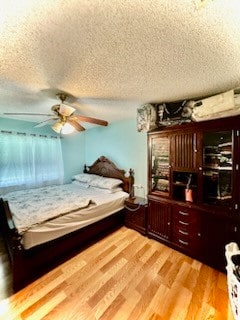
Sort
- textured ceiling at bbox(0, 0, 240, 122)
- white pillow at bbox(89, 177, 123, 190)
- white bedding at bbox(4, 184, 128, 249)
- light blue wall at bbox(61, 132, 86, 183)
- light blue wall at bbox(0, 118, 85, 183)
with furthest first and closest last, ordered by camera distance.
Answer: light blue wall at bbox(61, 132, 86, 183)
light blue wall at bbox(0, 118, 85, 183)
white pillow at bbox(89, 177, 123, 190)
white bedding at bbox(4, 184, 128, 249)
textured ceiling at bbox(0, 0, 240, 122)

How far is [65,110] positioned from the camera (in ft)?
6.57

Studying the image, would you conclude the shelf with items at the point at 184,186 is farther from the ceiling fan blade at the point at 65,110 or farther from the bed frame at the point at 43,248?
the ceiling fan blade at the point at 65,110

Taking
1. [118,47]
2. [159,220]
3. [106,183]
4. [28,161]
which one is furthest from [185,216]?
[28,161]

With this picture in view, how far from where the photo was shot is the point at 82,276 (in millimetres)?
1882

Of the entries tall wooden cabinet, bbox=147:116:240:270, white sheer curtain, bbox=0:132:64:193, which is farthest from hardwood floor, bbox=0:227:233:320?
white sheer curtain, bbox=0:132:64:193

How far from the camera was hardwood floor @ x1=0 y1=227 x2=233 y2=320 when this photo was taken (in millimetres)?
1452

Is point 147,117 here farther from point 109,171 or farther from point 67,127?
point 109,171

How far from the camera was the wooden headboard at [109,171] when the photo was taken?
3.35m

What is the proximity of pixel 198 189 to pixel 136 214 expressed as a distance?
4.00ft

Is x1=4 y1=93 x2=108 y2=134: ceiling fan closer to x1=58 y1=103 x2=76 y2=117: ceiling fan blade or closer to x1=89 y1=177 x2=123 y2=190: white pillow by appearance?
x1=58 y1=103 x2=76 y2=117: ceiling fan blade

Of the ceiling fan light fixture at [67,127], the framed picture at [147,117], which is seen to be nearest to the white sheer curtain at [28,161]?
the ceiling fan light fixture at [67,127]

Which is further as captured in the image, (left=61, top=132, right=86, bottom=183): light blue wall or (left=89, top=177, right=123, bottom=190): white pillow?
(left=61, top=132, right=86, bottom=183): light blue wall

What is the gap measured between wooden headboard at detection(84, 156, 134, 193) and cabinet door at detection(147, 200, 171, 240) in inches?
31.6

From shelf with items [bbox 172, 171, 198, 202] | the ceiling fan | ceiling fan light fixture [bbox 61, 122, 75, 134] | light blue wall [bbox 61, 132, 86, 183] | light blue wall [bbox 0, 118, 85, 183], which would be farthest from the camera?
light blue wall [bbox 61, 132, 86, 183]
